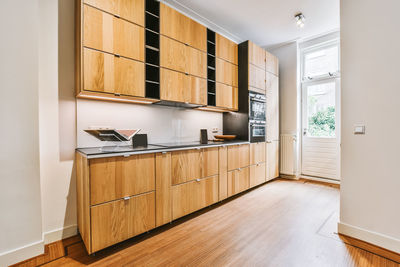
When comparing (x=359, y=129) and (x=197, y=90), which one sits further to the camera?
(x=197, y=90)

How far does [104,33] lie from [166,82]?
0.80 metres

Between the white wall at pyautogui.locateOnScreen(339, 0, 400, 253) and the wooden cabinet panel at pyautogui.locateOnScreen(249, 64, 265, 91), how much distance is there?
1508 mm

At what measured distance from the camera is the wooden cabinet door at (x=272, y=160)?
3.71 m

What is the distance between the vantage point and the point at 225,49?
3.10 metres

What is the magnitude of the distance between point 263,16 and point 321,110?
2300 millimetres

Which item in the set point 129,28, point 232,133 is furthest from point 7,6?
point 232,133

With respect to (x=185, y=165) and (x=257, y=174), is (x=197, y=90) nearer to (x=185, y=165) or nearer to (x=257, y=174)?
(x=185, y=165)

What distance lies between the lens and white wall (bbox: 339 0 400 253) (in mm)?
1622

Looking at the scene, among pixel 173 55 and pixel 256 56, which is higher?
pixel 256 56

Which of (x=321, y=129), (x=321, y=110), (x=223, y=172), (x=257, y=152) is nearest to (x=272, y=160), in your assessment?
(x=257, y=152)

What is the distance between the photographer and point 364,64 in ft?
5.83

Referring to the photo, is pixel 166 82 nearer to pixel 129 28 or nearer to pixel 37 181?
pixel 129 28

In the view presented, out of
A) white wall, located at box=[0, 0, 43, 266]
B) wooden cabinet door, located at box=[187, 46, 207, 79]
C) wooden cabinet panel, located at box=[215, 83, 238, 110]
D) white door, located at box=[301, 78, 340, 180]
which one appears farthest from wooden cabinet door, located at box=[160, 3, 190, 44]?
white door, located at box=[301, 78, 340, 180]

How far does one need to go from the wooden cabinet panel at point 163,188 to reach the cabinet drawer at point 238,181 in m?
1.15
